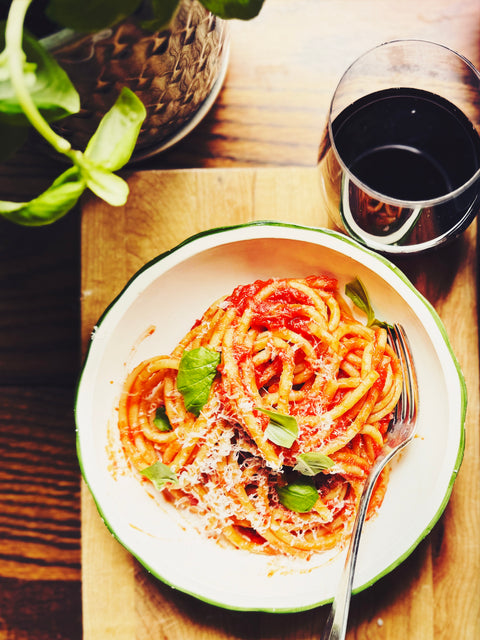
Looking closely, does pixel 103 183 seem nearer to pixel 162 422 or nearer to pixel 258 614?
pixel 162 422

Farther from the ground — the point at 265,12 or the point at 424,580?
the point at 265,12

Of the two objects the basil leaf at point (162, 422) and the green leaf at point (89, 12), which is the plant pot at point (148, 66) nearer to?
the green leaf at point (89, 12)

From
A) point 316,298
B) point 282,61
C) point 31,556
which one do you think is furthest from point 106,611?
point 282,61

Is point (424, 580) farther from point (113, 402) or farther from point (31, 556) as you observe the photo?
point (31, 556)

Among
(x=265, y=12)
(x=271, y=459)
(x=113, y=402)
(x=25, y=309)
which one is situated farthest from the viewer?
(x=25, y=309)

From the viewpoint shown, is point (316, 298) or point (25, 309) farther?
point (25, 309)

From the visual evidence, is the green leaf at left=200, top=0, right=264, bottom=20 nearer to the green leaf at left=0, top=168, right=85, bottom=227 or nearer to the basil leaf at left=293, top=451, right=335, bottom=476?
the green leaf at left=0, top=168, right=85, bottom=227

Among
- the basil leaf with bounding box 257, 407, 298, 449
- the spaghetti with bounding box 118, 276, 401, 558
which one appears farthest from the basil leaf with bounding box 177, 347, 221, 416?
the basil leaf with bounding box 257, 407, 298, 449

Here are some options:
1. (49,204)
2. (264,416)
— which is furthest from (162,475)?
(49,204)
